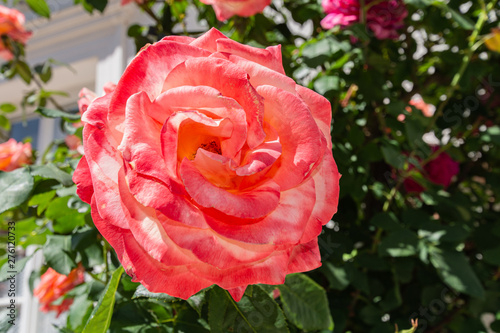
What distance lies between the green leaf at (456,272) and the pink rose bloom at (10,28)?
114cm

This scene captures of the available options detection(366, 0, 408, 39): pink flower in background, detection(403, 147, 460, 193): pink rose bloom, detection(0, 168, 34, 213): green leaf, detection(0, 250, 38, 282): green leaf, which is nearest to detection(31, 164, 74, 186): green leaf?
detection(0, 168, 34, 213): green leaf

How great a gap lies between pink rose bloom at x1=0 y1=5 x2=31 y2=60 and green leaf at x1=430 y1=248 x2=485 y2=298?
1135 mm

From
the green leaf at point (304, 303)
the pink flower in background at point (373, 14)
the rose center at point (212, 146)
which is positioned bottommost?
the green leaf at point (304, 303)

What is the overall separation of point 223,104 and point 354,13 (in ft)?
1.73

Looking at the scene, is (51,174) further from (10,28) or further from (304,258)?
(10,28)

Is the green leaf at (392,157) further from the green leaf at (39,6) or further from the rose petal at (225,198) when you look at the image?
the green leaf at (39,6)

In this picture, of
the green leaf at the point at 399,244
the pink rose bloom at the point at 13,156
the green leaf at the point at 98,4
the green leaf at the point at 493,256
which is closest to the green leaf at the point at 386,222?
the green leaf at the point at 399,244

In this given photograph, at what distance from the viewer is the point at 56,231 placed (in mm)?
544

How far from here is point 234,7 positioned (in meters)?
0.57

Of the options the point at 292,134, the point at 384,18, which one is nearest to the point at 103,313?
the point at 292,134

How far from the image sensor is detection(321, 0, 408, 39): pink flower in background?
0.68 meters

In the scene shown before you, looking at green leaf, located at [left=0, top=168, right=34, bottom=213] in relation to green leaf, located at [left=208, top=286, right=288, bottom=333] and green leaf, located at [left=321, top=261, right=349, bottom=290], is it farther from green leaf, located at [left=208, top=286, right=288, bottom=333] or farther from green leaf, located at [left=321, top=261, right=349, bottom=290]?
green leaf, located at [left=321, top=261, right=349, bottom=290]

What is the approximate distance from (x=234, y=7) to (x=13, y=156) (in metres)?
0.55

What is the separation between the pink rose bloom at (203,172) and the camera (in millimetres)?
240
